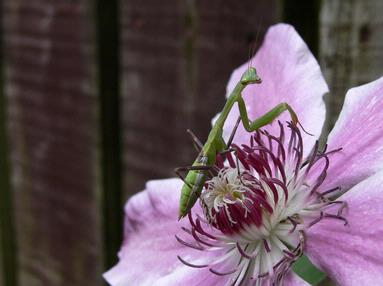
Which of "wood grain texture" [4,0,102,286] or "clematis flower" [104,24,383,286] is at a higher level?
"clematis flower" [104,24,383,286]

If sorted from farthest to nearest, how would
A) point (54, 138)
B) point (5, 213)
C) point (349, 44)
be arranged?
point (5, 213), point (54, 138), point (349, 44)

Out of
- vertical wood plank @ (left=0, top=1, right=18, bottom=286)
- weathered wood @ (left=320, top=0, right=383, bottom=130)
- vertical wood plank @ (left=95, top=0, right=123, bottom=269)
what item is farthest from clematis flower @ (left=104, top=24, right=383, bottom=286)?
vertical wood plank @ (left=0, top=1, right=18, bottom=286)

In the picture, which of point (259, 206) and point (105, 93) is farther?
point (105, 93)

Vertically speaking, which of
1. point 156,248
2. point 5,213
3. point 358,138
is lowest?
point 5,213

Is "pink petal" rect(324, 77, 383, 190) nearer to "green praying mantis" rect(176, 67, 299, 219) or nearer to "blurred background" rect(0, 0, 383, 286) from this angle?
"green praying mantis" rect(176, 67, 299, 219)

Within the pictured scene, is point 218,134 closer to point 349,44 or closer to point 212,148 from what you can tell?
point 212,148

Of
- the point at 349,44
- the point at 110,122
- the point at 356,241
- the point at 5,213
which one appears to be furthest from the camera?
the point at 5,213

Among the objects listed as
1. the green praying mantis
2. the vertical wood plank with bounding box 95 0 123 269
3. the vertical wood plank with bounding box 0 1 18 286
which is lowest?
the vertical wood plank with bounding box 0 1 18 286

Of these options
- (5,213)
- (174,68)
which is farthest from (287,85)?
(5,213)
